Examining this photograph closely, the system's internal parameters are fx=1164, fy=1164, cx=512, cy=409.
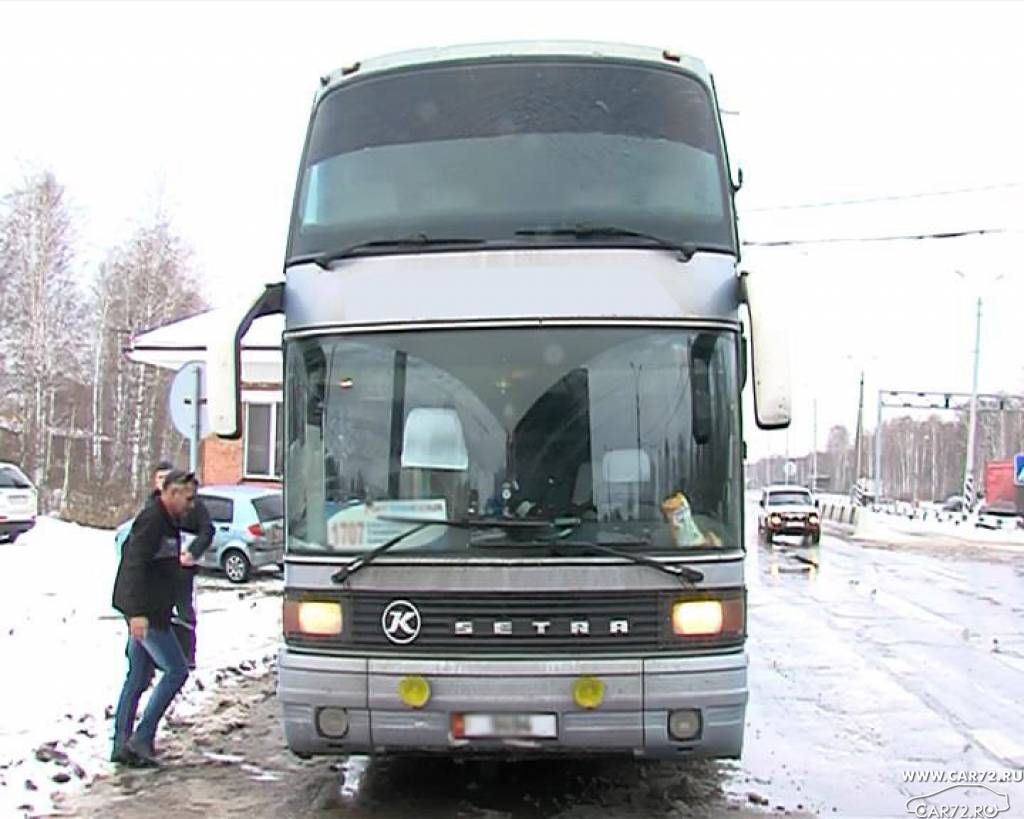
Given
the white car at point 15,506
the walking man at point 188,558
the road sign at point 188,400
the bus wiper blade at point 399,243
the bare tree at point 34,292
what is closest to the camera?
the bus wiper blade at point 399,243

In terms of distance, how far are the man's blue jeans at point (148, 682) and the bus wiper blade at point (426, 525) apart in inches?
82.9

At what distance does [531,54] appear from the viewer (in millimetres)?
6363

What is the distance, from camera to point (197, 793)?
652cm

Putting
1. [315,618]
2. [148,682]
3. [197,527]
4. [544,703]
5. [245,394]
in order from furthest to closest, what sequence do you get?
[245,394]
[197,527]
[148,682]
[315,618]
[544,703]

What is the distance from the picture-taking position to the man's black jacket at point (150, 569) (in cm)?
707

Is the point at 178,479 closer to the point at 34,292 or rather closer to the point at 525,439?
the point at 525,439

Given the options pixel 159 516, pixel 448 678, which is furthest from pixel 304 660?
pixel 159 516

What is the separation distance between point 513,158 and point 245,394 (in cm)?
2138

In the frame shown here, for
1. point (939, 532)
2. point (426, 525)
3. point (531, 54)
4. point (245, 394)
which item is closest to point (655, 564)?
point (426, 525)

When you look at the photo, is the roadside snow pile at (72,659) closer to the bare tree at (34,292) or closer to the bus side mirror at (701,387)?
the bus side mirror at (701,387)

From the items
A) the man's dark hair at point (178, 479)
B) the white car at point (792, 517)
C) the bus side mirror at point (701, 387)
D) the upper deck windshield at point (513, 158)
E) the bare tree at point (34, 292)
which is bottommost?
the white car at point (792, 517)

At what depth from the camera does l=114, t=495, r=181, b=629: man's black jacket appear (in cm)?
707

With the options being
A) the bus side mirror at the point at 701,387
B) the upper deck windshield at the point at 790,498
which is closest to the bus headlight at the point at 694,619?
the bus side mirror at the point at 701,387

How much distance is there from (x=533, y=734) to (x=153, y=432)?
5065 centimetres
